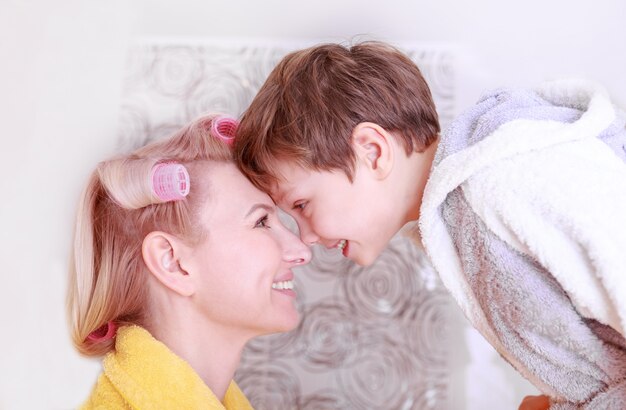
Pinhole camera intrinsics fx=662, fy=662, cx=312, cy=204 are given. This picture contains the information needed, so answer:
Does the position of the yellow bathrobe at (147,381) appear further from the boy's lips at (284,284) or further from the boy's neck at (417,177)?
the boy's neck at (417,177)

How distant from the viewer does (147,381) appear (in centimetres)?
110

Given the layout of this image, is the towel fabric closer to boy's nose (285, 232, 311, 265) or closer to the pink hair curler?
boy's nose (285, 232, 311, 265)

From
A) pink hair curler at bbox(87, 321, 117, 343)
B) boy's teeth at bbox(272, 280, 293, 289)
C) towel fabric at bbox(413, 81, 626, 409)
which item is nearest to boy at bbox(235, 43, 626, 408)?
towel fabric at bbox(413, 81, 626, 409)

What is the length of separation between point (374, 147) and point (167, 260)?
1.40 ft

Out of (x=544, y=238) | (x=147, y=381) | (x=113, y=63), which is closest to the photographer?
(x=544, y=238)

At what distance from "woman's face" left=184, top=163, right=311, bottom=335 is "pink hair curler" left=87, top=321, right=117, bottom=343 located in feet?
0.57

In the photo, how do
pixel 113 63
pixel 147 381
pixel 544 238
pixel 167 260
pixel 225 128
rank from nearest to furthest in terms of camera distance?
pixel 544 238 < pixel 147 381 < pixel 167 260 < pixel 225 128 < pixel 113 63

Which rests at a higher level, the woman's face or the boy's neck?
the boy's neck

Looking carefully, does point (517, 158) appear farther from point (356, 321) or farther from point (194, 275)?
point (356, 321)

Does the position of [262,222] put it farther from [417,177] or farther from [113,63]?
[113,63]

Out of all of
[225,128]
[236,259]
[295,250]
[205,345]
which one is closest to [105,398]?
[205,345]

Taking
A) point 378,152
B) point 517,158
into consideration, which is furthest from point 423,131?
point 517,158

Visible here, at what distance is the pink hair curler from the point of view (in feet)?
4.10

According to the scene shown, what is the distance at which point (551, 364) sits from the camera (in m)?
0.97
